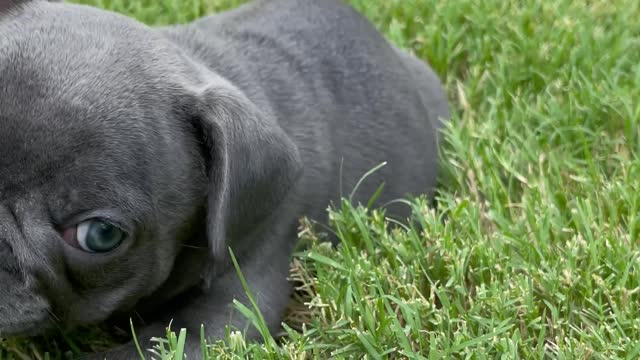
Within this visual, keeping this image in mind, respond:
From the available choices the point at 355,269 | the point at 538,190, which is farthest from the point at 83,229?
the point at 538,190

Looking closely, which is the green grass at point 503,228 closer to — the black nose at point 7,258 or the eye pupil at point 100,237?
the eye pupil at point 100,237

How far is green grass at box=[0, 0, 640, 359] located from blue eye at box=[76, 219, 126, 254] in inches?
23.3

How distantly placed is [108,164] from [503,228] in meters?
1.88

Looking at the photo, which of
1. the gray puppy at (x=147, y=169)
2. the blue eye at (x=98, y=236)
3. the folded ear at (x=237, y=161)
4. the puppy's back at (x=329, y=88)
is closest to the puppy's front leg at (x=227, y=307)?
the gray puppy at (x=147, y=169)

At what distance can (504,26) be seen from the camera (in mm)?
6305

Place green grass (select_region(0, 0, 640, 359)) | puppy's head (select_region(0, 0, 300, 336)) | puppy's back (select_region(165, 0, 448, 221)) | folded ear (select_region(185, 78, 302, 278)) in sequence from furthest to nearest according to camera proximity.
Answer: puppy's back (select_region(165, 0, 448, 221)) < green grass (select_region(0, 0, 640, 359)) < folded ear (select_region(185, 78, 302, 278)) < puppy's head (select_region(0, 0, 300, 336))

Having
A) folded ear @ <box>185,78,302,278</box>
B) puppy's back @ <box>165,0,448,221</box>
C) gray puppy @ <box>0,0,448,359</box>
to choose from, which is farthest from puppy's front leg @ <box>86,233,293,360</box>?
puppy's back @ <box>165,0,448,221</box>

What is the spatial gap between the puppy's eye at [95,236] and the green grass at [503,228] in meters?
0.60

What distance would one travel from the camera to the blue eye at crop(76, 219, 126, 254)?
3434mm

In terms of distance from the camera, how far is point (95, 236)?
136 inches

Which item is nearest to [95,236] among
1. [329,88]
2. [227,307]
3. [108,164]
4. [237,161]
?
[108,164]

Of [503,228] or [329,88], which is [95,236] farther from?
[503,228]

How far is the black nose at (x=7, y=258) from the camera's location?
3.42m

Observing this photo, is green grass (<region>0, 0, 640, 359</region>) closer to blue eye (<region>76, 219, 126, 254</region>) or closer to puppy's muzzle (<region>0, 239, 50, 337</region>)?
puppy's muzzle (<region>0, 239, 50, 337</region>)
